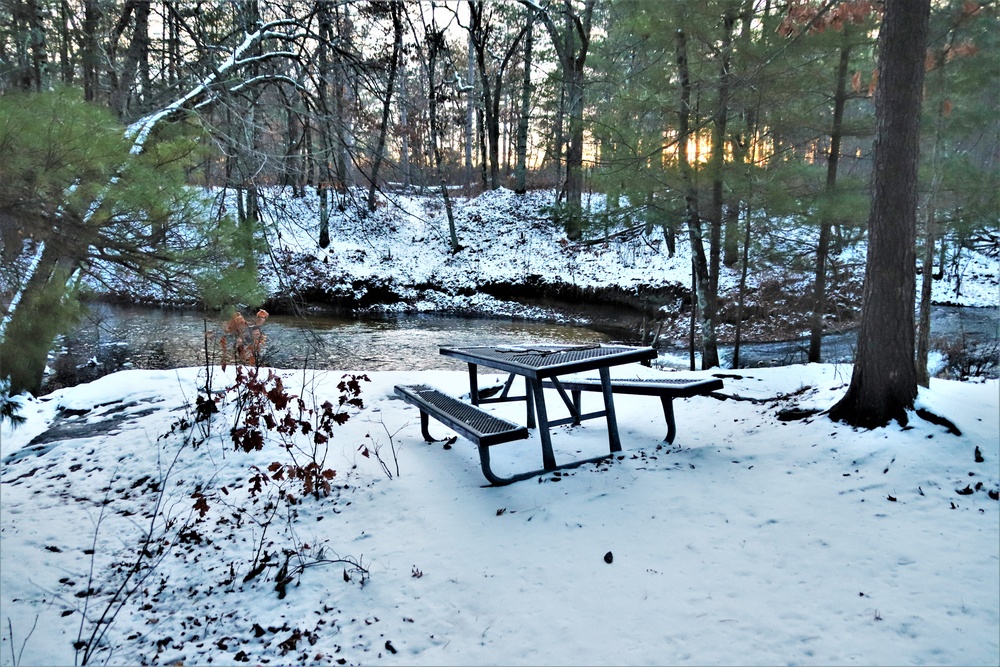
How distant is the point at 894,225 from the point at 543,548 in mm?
3261

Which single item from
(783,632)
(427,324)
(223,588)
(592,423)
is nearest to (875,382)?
(592,423)

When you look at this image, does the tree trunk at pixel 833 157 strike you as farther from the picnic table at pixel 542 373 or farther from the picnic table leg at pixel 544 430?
the picnic table leg at pixel 544 430

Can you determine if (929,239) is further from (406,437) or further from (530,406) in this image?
(406,437)

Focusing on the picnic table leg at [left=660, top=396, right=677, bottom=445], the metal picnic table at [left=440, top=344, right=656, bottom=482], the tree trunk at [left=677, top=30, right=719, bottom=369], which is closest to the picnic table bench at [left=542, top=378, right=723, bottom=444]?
the picnic table leg at [left=660, top=396, right=677, bottom=445]

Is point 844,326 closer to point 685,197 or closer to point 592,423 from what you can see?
point 685,197

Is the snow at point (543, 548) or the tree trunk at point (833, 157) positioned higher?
the tree trunk at point (833, 157)

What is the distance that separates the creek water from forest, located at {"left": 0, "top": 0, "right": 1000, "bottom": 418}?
6.49 ft

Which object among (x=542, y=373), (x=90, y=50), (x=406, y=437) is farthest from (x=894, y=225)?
(x=90, y=50)

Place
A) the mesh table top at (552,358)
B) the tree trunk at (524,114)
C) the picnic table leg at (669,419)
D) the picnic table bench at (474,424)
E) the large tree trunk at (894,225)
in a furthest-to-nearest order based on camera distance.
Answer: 1. the tree trunk at (524,114)
2. the picnic table leg at (669,419)
3. the large tree trunk at (894,225)
4. the mesh table top at (552,358)
5. the picnic table bench at (474,424)

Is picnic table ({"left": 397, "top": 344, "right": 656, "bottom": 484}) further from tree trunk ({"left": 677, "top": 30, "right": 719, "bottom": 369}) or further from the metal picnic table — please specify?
tree trunk ({"left": 677, "top": 30, "right": 719, "bottom": 369})

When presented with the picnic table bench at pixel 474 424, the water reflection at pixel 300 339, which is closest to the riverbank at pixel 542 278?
the water reflection at pixel 300 339

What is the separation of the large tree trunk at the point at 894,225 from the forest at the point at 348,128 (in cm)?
29

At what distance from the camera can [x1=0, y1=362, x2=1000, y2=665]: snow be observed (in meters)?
2.47

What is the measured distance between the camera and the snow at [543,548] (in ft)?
8.09
